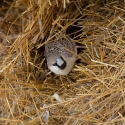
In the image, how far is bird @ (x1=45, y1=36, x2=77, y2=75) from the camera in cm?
206

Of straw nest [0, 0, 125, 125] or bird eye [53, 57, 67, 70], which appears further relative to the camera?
bird eye [53, 57, 67, 70]

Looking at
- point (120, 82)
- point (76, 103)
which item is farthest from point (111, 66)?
point (76, 103)

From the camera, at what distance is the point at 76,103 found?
1.82m

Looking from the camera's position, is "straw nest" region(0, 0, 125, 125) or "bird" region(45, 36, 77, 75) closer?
"straw nest" region(0, 0, 125, 125)

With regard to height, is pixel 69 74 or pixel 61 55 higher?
pixel 61 55

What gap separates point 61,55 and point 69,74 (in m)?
0.14

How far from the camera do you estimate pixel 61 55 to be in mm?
2119

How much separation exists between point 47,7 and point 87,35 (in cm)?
35

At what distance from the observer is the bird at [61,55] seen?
206cm

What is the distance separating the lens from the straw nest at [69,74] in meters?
1.73

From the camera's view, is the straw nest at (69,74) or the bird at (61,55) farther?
the bird at (61,55)

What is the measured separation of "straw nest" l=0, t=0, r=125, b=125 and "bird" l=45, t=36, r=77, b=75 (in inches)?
1.8

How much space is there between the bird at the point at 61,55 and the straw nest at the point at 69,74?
46 mm

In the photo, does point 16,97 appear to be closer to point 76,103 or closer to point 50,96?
point 50,96
